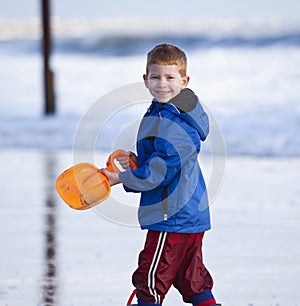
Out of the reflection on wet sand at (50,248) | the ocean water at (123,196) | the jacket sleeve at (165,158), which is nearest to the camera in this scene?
the jacket sleeve at (165,158)

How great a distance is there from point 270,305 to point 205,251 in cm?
116

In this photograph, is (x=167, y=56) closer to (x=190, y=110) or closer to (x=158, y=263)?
(x=190, y=110)

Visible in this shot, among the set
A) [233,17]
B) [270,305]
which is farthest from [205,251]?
[233,17]

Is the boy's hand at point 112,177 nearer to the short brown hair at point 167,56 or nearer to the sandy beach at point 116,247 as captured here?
the short brown hair at point 167,56

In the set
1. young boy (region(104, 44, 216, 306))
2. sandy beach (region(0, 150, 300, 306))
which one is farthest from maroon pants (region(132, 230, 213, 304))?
sandy beach (region(0, 150, 300, 306))

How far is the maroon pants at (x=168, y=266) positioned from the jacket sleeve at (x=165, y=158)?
22 centimetres

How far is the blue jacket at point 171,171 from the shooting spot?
3.51 m

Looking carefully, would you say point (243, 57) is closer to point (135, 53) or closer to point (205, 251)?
point (135, 53)

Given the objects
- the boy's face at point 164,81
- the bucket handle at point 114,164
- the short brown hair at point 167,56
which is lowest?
the bucket handle at point 114,164

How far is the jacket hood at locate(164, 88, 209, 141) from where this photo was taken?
3.58 m

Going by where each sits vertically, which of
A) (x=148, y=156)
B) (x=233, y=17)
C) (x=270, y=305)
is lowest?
(x=270, y=305)

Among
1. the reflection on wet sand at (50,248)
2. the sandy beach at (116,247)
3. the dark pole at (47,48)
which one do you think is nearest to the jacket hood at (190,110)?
the sandy beach at (116,247)

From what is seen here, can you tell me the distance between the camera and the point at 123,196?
746 centimetres

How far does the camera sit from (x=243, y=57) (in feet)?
92.0
